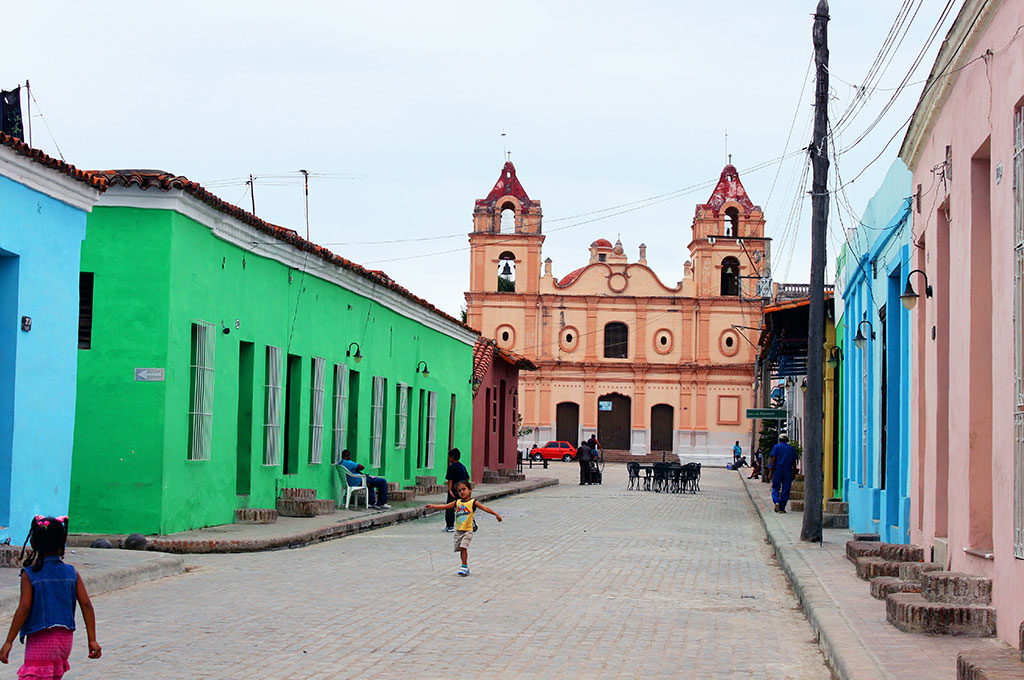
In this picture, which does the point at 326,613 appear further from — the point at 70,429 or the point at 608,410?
the point at 608,410

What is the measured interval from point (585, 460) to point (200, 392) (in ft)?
79.2

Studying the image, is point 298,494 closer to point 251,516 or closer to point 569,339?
point 251,516

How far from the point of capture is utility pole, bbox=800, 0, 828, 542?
17.3 meters

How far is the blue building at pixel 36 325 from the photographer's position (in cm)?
1227

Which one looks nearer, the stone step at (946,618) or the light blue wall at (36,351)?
the stone step at (946,618)

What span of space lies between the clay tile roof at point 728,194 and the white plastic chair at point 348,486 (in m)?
43.6

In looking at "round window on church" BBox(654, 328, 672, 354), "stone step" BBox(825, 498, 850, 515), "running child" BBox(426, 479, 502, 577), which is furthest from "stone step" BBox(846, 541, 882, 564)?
"round window on church" BBox(654, 328, 672, 354)

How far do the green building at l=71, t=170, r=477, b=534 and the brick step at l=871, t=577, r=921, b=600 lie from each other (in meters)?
8.34

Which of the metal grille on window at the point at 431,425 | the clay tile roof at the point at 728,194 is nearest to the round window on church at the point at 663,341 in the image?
the clay tile roof at the point at 728,194

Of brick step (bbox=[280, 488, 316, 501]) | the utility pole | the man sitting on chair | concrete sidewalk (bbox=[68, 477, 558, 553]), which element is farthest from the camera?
the man sitting on chair

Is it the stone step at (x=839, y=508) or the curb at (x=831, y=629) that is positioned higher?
the stone step at (x=839, y=508)

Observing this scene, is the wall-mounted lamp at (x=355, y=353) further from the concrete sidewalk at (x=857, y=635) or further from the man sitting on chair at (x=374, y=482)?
the concrete sidewalk at (x=857, y=635)

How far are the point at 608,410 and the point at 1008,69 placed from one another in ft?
191

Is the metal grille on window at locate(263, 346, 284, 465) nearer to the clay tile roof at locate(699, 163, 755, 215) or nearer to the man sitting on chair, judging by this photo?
the man sitting on chair
